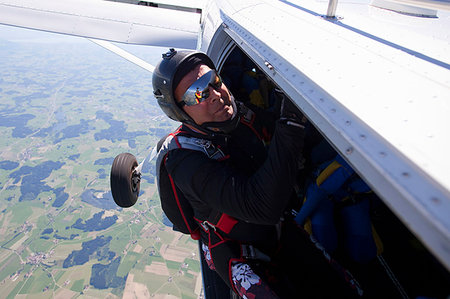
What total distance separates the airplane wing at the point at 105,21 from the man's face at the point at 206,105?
11.4ft

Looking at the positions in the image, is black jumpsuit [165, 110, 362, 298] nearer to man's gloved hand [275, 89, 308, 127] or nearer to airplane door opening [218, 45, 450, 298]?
man's gloved hand [275, 89, 308, 127]

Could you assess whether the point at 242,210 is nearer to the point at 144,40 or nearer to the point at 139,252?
the point at 144,40

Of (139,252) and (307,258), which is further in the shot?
(139,252)

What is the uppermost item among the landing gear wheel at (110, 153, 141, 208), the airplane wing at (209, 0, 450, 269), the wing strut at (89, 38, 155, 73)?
the airplane wing at (209, 0, 450, 269)

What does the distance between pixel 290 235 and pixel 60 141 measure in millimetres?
65906

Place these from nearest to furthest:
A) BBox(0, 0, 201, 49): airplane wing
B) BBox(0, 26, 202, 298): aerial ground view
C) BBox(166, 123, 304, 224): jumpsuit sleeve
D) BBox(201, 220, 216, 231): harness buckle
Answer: BBox(166, 123, 304, 224): jumpsuit sleeve
BBox(201, 220, 216, 231): harness buckle
BBox(0, 0, 201, 49): airplane wing
BBox(0, 26, 202, 298): aerial ground view

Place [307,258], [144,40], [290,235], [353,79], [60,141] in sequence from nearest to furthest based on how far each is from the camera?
[353,79] < [307,258] < [290,235] < [144,40] < [60,141]

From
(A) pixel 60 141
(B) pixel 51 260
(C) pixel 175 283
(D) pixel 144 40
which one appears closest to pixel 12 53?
(A) pixel 60 141

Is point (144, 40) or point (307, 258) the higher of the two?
point (144, 40)

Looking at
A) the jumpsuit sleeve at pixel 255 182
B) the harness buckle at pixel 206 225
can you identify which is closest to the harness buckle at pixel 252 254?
the harness buckle at pixel 206 225

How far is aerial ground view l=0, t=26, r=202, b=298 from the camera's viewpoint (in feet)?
86.7

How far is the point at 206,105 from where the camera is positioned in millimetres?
1553

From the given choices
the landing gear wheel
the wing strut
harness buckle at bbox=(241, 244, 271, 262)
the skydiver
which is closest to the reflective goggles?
the skydiver

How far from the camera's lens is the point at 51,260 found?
28.9 meters
